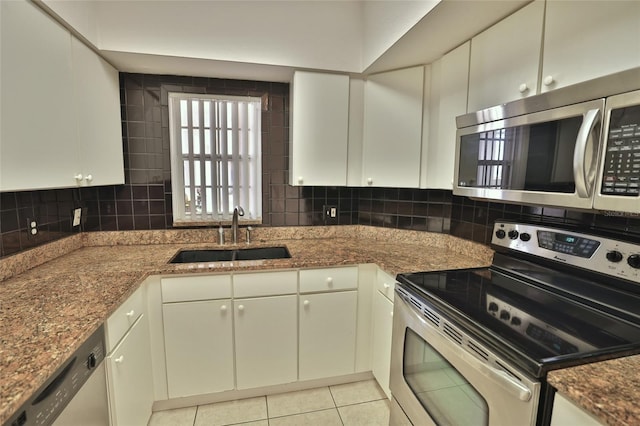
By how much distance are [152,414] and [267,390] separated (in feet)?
2.21

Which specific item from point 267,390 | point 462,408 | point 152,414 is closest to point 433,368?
point 462,408

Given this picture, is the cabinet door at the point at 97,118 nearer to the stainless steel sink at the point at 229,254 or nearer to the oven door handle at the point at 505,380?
the stainless steel sink at the point at 229,254

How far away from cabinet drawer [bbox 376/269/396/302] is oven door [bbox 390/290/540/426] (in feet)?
0.66

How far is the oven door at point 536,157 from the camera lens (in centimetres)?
103

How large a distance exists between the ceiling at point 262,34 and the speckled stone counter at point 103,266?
1.17 m

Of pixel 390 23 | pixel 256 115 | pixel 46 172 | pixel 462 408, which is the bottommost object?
pixel 462 408

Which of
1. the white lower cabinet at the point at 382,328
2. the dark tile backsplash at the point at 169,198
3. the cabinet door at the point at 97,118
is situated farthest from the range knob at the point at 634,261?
the cabinet door at the point at 97,118

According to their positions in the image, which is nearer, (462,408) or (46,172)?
(462,408)

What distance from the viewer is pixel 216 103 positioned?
2.27 m

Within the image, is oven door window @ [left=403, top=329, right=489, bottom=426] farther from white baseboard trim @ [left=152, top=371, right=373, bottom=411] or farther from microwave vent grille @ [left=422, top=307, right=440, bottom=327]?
white baseboard trim @ [left=152, top=371, right=373, bottom=411]

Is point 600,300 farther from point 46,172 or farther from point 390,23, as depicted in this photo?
point 46,172

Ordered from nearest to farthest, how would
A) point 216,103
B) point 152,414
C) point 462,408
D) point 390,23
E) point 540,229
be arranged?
point 462,408 → point 540,229 → point 390,23 → point 152,414 → point 216,103

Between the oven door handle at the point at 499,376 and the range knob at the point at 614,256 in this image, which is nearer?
the oven door handle at the point at 499,376

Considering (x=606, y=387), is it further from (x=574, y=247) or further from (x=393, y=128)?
(x=393, y=128)
